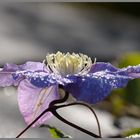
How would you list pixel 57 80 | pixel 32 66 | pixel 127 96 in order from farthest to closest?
1. pixel 127 96
2. pixel 32 66
3. pixel 57 80

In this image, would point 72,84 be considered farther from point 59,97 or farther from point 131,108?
point 131,108

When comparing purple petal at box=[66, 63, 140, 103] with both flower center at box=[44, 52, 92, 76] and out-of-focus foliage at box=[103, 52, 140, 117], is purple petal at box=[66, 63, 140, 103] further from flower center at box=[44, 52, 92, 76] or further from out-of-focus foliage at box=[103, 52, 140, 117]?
out-of-focus foliage at box=[103, 52, 140, 117]

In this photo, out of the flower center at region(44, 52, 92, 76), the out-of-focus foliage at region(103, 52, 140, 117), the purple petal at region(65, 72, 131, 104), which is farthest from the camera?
the out-of-focus foliage at region(103, 52, 140, 117)

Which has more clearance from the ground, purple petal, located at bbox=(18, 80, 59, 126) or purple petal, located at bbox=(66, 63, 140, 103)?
purple petal, located at bbox=(66, 63, 140, 103)

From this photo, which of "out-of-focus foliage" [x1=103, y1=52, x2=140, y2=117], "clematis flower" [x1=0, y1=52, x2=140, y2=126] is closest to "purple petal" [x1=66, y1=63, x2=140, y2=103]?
"clematis flower" [x1=0, y1=52, x2=140, y2=126]

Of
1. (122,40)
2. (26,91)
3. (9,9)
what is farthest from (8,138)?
(122,40)

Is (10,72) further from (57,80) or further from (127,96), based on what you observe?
Result: (127,96)

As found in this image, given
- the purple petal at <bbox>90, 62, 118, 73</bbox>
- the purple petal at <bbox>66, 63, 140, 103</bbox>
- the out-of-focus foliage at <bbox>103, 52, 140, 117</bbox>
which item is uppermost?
the purple petal at <bbox>90, 62, 118, 73</bbox>

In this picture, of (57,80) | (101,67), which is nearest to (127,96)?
(101,67)
